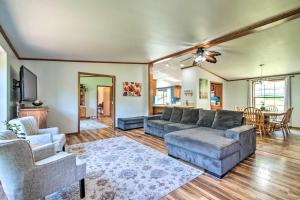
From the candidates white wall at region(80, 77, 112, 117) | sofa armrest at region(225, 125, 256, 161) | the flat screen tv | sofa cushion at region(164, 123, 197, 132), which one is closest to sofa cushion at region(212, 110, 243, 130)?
sofa armrest at region(225, 125, 256, 161)

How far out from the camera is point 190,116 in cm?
443

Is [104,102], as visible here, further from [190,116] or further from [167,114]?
[190,116]

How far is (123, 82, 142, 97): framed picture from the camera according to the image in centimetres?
639

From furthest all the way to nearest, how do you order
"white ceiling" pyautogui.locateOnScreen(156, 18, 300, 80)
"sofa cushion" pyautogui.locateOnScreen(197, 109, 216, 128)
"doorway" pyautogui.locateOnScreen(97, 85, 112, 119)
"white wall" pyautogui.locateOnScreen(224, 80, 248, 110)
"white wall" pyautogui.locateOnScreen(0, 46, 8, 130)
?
"doorway" pyautogui.locateOnScreen(97, 85, 112, 119) → "white wall" pyautogui.locateOnScreen(224, 80, 248, 110) → "sofa cushion" pyautogui.locateOnScreen(197, 109, 216, 128) → "white ceiling" pyautogui.locateOnScreen(156, 18, 300, 80) → "white wall" pyautogui.locateOnScreen(0, 46, 8, 130)

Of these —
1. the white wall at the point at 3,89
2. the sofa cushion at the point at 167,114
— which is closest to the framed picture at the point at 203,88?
the sofa cushion at the point at 167,114

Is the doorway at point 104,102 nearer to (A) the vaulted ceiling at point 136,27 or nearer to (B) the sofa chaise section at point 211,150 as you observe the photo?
(A) the vaulted ceiling at point 136,27

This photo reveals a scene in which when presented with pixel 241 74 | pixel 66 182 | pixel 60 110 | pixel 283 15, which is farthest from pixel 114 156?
pixel 241 74

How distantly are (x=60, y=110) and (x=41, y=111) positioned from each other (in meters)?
1.27

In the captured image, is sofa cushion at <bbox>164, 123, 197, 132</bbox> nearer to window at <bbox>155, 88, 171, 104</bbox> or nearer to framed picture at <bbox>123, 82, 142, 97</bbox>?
framed picture at <bbox>123, 82, 142, 97</bbox>

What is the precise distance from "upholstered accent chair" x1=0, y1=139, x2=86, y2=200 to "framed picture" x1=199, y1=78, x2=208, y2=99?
21.6 feet

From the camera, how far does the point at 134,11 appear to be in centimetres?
256

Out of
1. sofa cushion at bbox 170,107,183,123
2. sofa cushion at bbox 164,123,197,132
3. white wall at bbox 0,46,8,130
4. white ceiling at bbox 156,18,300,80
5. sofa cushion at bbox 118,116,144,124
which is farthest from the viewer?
sofa cushion at bbox 118,116,144,124

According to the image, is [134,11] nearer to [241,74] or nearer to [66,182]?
[66,182]

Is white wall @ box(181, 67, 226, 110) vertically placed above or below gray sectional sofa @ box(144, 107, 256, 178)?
above
